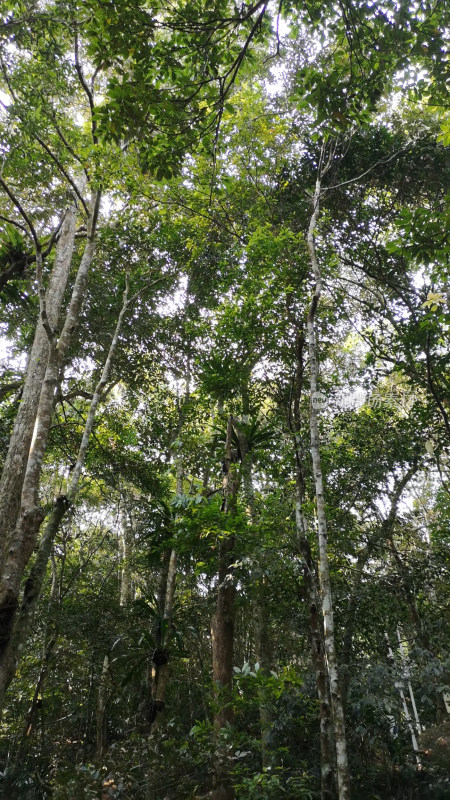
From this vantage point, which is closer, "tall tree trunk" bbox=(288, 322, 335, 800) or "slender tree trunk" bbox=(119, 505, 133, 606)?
"tall tree trunk" bbox=(288, 322, 335, 800)

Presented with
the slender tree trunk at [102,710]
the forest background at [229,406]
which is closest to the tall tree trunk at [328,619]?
the forest background at [229,406]

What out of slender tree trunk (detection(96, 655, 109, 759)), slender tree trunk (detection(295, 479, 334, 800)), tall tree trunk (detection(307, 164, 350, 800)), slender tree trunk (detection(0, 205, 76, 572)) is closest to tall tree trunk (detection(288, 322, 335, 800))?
slender tree trunk (detection(295, 479, 334, 800))

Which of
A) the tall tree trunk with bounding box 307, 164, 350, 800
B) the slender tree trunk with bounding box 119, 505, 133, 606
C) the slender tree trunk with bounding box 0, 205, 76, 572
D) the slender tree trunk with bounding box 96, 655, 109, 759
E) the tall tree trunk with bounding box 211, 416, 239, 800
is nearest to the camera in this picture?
the tall tree trunk with bounding box 307, 164, 350, 800

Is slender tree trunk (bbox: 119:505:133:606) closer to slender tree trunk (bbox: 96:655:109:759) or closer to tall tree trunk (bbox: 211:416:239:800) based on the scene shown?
slender tree trunk (bbox: 96:655:109:759)

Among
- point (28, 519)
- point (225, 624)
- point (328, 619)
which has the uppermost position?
point (28, 519)

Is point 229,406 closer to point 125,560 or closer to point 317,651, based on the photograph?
point 317,651

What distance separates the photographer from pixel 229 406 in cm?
655

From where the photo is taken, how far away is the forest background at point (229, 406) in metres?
3.42

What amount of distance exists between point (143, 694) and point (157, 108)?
8046 millimetres

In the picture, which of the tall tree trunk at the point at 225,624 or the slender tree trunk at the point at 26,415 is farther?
the tall tree trunk at the point at 225,624

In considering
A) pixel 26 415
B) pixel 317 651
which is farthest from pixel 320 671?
pixel 26 415

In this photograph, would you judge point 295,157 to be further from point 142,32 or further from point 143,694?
point 143,694

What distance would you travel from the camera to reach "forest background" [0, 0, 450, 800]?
3.42 m

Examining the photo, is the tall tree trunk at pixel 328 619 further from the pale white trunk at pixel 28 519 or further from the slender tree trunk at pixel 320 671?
the pale white trunk at pixel 28 519
